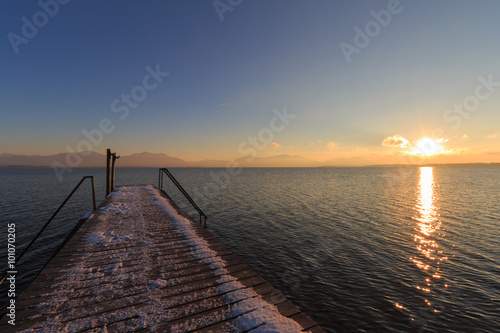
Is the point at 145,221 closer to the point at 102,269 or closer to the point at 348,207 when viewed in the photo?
the point at 102,269

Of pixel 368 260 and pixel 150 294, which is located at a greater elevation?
pixel 150 294

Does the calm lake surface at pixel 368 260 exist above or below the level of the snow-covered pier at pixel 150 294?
below

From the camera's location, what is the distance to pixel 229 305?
13.2 ft

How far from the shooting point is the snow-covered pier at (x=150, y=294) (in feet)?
11.5

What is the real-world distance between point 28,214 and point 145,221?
21.6m

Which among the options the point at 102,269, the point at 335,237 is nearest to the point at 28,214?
the point at 102,269

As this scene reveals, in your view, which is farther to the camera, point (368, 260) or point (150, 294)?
point (368, 260)

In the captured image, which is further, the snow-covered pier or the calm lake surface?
the calm lake surface

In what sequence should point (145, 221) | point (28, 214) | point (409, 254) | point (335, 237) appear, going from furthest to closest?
point (28, 214)
point (335, 237)
point (409, 254)
point (145, 221)

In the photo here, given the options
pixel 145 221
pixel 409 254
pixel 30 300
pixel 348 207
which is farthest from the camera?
pixel 348 207

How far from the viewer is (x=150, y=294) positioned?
431cm

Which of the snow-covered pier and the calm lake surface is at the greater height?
the snow-covered pier

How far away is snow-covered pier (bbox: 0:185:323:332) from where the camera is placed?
11.5ft

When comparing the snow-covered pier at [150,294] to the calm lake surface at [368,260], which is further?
the calm lake surface at [368,260]
